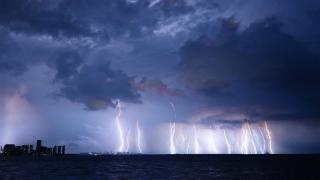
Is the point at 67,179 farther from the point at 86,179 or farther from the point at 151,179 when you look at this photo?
the point at 151,179

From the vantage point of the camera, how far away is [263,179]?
108 meters

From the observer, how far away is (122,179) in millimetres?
113688

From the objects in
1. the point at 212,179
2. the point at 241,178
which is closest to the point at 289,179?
the point at 241,178

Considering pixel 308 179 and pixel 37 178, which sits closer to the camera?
pixel 308 179

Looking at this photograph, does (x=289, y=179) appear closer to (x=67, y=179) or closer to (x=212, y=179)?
(x=212, y=179)

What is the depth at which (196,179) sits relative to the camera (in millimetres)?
108250

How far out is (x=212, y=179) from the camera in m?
110

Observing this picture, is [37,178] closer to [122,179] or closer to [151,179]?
[122,179]

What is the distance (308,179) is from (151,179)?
45.4 m

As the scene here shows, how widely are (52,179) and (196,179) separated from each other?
42.6 meters

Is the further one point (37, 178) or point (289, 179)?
point (37, 178)

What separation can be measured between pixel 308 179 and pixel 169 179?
39.8 metres

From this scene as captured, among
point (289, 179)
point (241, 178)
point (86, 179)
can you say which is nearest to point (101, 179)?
point (86, 179)

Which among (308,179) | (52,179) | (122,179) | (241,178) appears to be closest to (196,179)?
(241,178)
